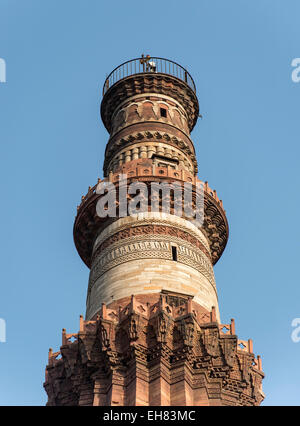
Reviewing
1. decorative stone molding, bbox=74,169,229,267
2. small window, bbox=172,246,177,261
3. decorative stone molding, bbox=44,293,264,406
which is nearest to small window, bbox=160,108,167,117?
decorative stone molding, bbox=74,169,229,267

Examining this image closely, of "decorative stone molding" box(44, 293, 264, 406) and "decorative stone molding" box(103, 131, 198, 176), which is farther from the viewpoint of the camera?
"decorative stone molding" box(103, 131, 198, 176)

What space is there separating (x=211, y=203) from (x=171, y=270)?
11.4 ft

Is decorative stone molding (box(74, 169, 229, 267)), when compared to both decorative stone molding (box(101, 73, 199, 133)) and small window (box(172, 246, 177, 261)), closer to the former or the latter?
small window (box(172, 246, 177, 261))

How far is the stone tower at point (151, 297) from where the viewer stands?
16.5 meters

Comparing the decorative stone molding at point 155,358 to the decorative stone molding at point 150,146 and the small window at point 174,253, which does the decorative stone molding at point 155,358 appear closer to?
the small window at point 174,253

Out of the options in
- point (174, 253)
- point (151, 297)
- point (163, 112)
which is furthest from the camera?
point (163, 112)

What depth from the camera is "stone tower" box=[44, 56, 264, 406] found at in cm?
1648

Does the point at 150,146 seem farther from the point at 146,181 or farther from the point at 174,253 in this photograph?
the point at 174,253

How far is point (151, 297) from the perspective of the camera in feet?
58.5

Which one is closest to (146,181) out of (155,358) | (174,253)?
(174,253)

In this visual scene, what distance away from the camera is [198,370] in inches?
661

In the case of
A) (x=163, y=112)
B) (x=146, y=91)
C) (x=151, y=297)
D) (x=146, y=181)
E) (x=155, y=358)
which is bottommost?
(x=155, y=358)

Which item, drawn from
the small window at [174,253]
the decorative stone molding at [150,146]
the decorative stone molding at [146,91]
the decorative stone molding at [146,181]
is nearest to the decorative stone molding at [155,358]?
the small window at [174,253]
